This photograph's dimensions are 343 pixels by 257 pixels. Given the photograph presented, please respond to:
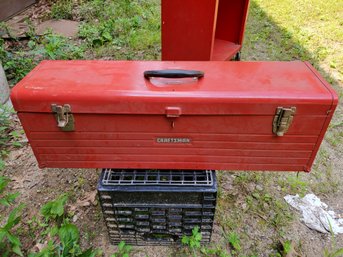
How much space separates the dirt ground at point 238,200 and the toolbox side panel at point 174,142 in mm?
572

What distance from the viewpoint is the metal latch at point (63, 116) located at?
118cm

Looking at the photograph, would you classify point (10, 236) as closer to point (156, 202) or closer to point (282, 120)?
point (156, 202)

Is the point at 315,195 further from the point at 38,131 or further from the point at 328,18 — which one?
the point at 328,18

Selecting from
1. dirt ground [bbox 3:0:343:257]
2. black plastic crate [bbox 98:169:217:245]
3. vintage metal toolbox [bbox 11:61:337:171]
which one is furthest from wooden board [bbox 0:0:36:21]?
black plastic crate [bbox 98:169:217:245]

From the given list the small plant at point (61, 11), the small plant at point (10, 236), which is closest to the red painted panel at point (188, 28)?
the small plant at point (10, 236)

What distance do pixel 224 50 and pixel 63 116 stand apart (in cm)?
208

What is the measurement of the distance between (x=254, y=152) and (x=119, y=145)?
0.69 m

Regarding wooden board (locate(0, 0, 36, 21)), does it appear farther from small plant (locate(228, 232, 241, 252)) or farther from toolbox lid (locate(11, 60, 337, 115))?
small plant (locate(228, 232, 241, 252))

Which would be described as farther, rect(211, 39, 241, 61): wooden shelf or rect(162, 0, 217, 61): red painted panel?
rect(211, 39, 241, 61): wooden shelf

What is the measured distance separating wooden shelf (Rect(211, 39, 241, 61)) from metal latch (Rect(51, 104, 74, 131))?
1748mm

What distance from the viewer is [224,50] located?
2.81 m

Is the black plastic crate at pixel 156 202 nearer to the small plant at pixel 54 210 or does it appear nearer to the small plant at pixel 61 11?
the small plant at pixel 54 210

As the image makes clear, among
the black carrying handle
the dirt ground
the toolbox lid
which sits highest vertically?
the black carrying handle

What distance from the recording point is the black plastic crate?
1370 millimetres
